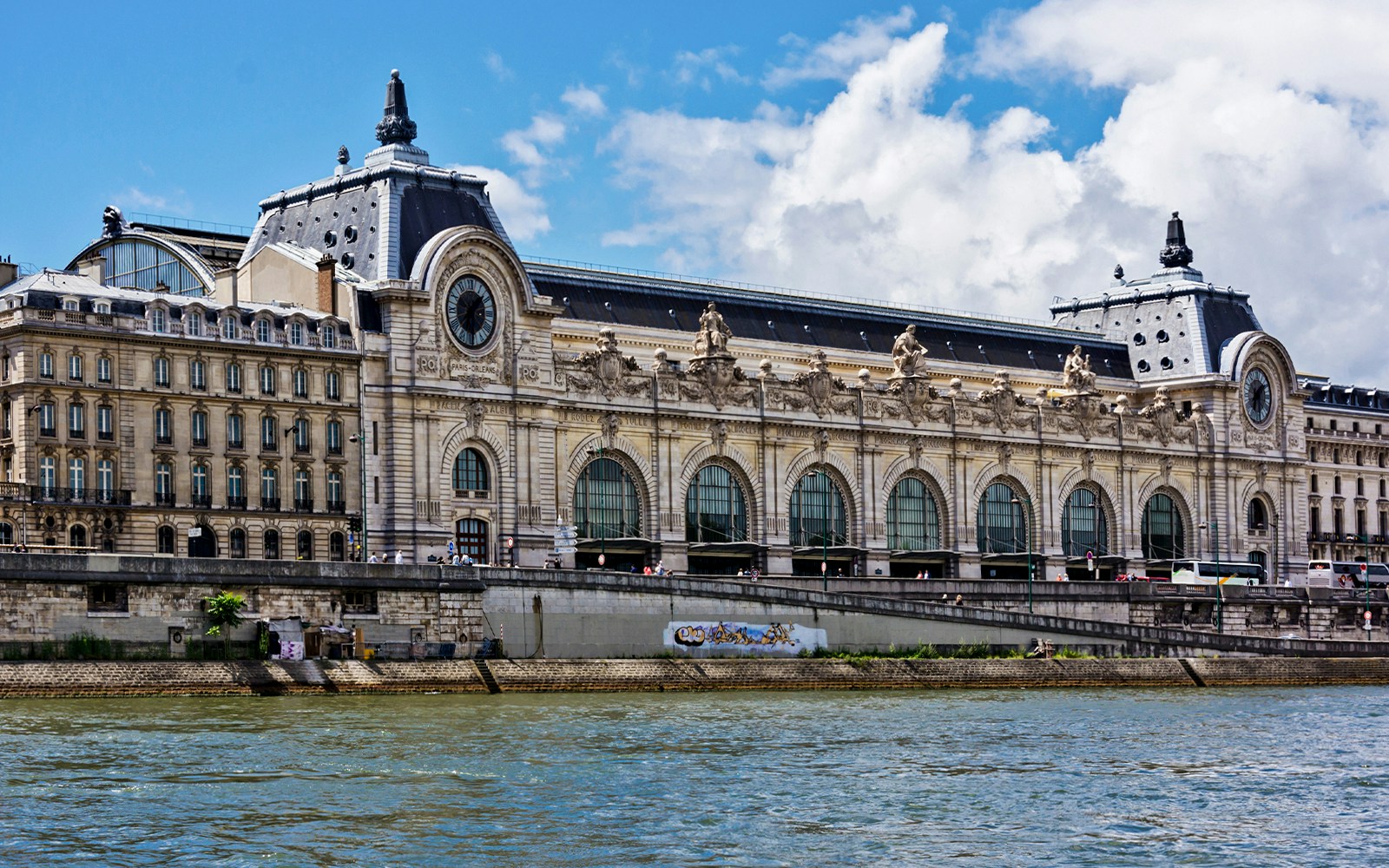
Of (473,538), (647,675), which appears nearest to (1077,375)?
(473,538)

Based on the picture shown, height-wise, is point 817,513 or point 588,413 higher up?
point 588,413

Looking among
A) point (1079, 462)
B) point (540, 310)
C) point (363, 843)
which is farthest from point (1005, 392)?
point (363, 843)

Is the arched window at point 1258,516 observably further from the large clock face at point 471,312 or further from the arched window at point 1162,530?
the large clock face at point 471,312

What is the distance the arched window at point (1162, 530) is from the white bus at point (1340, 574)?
27.6 ft

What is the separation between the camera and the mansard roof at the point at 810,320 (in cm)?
12325

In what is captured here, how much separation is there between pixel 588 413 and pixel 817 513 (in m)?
16.4

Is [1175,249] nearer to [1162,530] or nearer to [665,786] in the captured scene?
[1162,530]

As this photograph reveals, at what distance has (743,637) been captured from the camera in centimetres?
9750

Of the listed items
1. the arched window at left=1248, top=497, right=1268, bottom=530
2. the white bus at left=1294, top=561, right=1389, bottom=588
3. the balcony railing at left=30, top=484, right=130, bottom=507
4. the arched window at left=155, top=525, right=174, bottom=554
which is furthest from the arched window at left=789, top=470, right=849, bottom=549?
the balcony railing at left=30, top=484, right=130, bottom=507

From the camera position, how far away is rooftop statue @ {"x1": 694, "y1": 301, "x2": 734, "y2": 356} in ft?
398

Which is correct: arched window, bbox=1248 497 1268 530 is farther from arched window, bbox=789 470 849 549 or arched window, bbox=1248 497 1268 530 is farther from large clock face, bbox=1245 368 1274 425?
arched window, bbox=789 470 849 549

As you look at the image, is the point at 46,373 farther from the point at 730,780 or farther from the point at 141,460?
the point at 730,780

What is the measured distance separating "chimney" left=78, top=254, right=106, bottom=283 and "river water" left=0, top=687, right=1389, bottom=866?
4393cm

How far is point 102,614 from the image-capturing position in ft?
265
